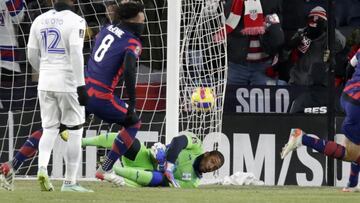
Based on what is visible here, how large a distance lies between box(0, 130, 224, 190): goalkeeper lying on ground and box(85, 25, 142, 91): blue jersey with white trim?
3.59ft

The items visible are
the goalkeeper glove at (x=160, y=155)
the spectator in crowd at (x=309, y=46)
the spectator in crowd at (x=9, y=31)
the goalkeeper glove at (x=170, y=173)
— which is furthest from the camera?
the spectator in crowd at (x=9, y=31)

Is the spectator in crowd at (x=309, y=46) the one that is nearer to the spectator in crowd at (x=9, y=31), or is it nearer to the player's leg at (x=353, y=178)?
the player's leg at (x=353, y=178)

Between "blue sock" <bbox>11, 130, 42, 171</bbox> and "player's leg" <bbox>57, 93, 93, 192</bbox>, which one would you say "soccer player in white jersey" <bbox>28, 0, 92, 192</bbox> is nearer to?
"player's leg" <bbox>57, 93, 93, 192</bbox>

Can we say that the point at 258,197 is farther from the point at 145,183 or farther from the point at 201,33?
the point at 201,33

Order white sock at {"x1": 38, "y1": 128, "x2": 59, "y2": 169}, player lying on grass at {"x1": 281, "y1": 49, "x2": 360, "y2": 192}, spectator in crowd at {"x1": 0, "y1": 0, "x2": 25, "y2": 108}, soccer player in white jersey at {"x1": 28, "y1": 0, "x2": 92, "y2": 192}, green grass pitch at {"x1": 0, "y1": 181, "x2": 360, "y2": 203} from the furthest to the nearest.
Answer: spectator in crowd at {"x1": 0, "y1": 0, "x2": 25, "y2": 108} < player lying on grass at {"x1": 281, "y1": 49, "x2": 360, "y2": 192} < soccer player in white jersey at {"x1": 28, "y1": 0, "x2": 92, "y2": 192} < white sock at {"x1": 38, "y1": 128, "x2": 59, "y2": 169} < green grass pitch at {"x1": 0, "y1": 181, "x2": 360, "y2": 203}

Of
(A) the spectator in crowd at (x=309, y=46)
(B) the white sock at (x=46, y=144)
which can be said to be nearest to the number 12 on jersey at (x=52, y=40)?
(B) the white sock at (x=46, y=144)

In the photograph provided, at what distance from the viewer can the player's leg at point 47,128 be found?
1212 cm

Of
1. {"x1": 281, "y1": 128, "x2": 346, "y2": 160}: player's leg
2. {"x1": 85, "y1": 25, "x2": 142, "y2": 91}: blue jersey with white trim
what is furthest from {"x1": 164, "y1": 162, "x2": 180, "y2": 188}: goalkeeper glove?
{"x1": 281, "y1": 128, "x2": 346, "y2": 160}: player's leg

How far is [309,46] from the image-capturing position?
16.5m

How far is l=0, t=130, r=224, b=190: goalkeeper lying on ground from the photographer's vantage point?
1441 centimetres

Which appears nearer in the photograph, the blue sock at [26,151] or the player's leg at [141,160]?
the blue sock at [26,151]

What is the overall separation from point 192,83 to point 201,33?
0.67 m

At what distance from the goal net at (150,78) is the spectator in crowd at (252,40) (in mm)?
387

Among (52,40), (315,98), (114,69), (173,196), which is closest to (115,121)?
(114,69)
